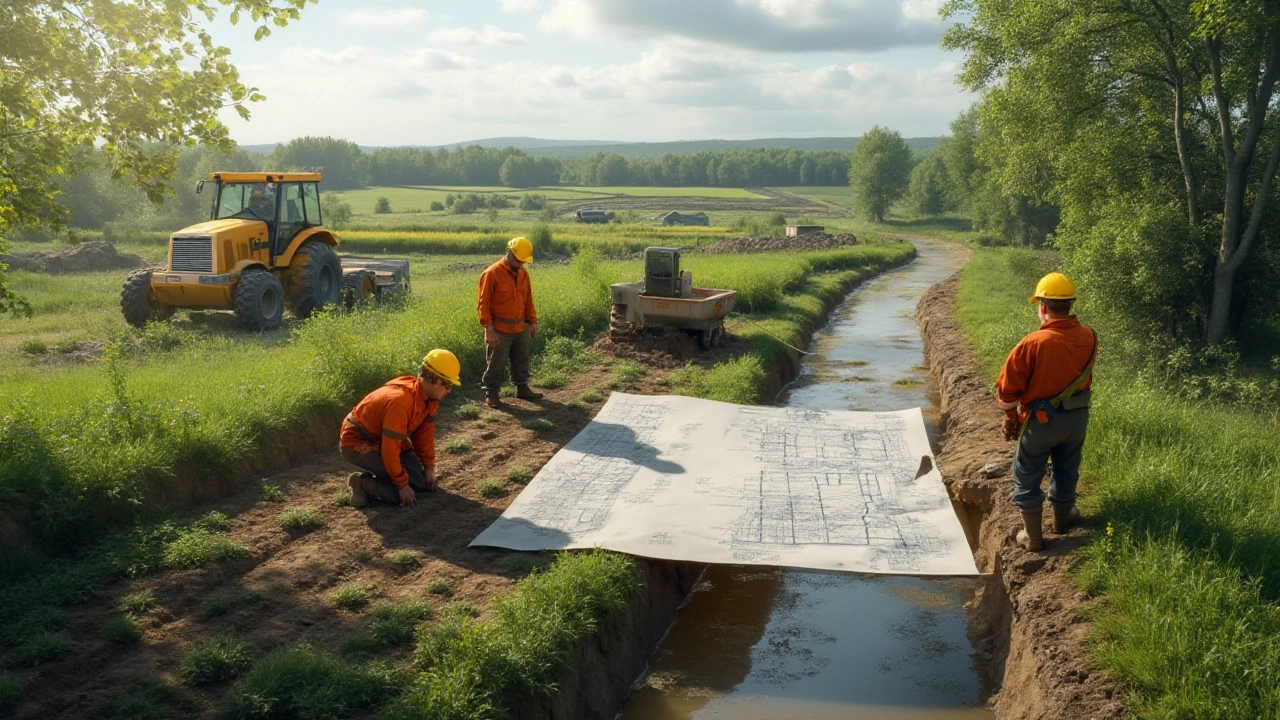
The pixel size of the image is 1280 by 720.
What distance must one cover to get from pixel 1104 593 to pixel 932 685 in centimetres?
141

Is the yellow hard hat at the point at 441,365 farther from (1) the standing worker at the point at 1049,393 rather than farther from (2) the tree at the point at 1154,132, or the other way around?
(2) the tree at the point at 1154,132

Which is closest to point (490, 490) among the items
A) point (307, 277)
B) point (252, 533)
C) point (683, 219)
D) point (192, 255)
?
point (252, 533)

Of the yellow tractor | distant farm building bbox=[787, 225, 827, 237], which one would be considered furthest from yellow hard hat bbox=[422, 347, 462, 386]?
distant farm building bbox=[787, 225, 827, 237]

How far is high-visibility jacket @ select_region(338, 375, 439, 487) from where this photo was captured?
733 centimetres

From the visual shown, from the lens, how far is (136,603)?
5.74m

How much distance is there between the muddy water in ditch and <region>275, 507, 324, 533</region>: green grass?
9.43 ft

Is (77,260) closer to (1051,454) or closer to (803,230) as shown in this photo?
(1051,454)

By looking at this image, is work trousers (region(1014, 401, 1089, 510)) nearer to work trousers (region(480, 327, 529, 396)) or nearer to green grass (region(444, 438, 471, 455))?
green grass (region(444, 438, 471, 455))

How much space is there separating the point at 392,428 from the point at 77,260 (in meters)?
29.0

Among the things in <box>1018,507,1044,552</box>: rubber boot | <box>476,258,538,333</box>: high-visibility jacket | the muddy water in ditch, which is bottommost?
the muddy water in ditch

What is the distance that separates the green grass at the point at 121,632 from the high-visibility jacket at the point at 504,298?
5789 mm

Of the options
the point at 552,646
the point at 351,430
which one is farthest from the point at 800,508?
the point at 351,430

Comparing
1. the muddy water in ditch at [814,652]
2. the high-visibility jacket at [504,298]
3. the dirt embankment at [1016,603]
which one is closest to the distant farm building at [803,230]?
the dirt embankment at [1016,603]

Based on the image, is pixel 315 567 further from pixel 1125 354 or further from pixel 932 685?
pixel 1125 354
